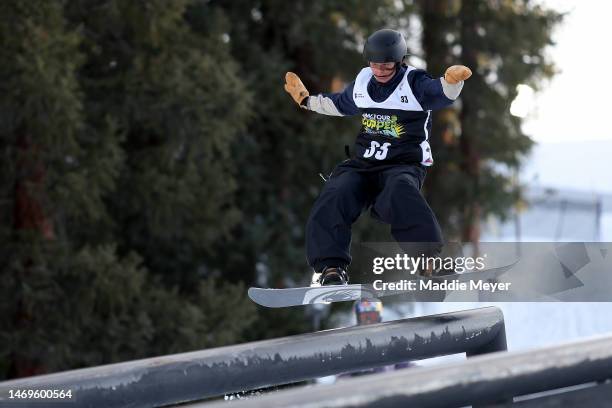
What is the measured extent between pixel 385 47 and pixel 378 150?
0.50 meters

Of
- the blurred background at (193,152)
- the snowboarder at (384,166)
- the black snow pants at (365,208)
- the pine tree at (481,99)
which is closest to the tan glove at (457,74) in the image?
the snowboarder at (384,166)

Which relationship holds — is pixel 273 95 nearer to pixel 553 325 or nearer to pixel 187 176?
pixel 187 176

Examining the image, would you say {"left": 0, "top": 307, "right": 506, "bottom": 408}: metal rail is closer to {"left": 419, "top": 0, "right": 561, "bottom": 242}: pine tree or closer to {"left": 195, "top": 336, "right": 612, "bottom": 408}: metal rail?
{"left": 195, "top": 336, "right": 612, "bottom": 408}: metal rail

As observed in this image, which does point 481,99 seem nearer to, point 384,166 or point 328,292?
point 384,166

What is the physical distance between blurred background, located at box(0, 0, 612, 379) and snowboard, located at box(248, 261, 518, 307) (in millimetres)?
7043

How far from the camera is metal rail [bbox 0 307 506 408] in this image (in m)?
2.85

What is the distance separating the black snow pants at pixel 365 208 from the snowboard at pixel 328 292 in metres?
0.16

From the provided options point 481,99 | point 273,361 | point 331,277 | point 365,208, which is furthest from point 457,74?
Result: point 481,99

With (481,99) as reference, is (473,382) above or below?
below

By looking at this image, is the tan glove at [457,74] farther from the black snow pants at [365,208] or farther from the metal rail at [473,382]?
the metal rail at [473,382]

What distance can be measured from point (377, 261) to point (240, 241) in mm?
12778

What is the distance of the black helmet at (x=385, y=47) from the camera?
457 cm

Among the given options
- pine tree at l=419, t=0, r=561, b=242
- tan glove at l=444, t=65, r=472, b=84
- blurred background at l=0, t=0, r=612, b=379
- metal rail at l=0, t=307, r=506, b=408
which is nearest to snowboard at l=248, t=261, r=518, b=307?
metal rail at l=0, t=307, r=506, b=408

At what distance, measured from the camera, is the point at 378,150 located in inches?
187
